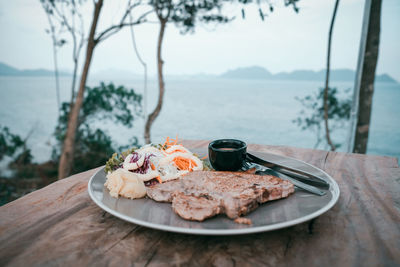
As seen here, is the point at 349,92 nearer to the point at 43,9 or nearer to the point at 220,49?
the point at 220,49

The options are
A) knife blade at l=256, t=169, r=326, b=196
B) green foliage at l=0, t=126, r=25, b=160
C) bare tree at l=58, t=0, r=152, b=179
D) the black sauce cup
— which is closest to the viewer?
knife blade at l=256, t=169, r=326, b=196

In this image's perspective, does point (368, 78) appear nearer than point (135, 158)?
No

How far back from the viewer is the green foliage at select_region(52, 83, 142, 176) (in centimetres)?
510

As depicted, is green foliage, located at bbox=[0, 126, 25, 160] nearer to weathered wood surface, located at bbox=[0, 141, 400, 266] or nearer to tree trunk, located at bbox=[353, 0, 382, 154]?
weathered wood surface, located at bbox=[0, 141, 400, 266]

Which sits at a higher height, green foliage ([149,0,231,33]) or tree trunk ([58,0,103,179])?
green foliage ([149,0,231,33])

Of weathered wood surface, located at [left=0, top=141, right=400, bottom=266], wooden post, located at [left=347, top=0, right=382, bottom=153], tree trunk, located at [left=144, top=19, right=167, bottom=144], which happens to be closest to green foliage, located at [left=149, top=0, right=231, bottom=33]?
tree trunk, located at [left=144, top=19, right=167, bottom=144]

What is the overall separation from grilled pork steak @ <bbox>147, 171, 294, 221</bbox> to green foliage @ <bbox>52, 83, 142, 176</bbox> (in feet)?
13.4

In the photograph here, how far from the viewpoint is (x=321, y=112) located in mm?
5875

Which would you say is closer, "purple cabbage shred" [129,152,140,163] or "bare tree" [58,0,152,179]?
"purple cabbage shred" [129,152,140,163]

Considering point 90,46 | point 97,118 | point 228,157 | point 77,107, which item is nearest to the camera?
point 228,157

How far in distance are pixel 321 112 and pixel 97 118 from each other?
4.81 m

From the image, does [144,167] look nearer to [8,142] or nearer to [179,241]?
[179,241]

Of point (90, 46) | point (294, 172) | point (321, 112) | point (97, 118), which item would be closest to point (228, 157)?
point (294, 172)

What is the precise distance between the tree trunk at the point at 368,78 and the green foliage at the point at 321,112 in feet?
5.46
